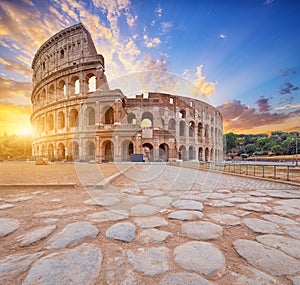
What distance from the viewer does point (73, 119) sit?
77.8ft

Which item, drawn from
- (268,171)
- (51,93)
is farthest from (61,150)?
(268,171)

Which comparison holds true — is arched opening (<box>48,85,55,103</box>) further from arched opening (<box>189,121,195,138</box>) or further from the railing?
the railing

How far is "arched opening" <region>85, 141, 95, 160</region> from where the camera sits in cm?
2230

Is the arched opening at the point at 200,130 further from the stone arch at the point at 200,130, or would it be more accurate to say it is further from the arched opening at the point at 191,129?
the arched opening at the point at 191,129

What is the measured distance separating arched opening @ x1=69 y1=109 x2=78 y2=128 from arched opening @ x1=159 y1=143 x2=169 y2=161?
12.9 meters

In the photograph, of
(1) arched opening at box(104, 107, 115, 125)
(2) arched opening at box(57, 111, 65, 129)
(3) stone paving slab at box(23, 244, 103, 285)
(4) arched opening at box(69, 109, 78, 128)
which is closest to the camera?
(3) stone paving slab at box(23, 244, 103, 285)

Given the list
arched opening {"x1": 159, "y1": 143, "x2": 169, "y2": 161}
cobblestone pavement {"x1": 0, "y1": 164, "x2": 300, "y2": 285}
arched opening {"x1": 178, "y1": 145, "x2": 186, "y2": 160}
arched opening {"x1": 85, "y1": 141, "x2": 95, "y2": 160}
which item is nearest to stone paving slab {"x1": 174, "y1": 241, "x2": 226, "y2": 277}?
cobblestone pavement {"x1": 0, "y1": 164, "x2": 300, "y2": 285}

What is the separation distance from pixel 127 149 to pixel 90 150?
523cm

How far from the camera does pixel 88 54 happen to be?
24.0 meters

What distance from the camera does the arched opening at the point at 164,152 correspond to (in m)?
24.7

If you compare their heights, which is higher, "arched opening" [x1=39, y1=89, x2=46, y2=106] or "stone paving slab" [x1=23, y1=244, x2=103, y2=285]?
"arched opening" [x1=39, y1=89, x2=46, y2=106]

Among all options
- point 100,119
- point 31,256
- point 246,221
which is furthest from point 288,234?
point 100,119

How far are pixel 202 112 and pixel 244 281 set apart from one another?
33631mm

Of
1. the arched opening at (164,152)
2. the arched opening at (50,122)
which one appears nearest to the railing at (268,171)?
the arched opening at (164,152)
